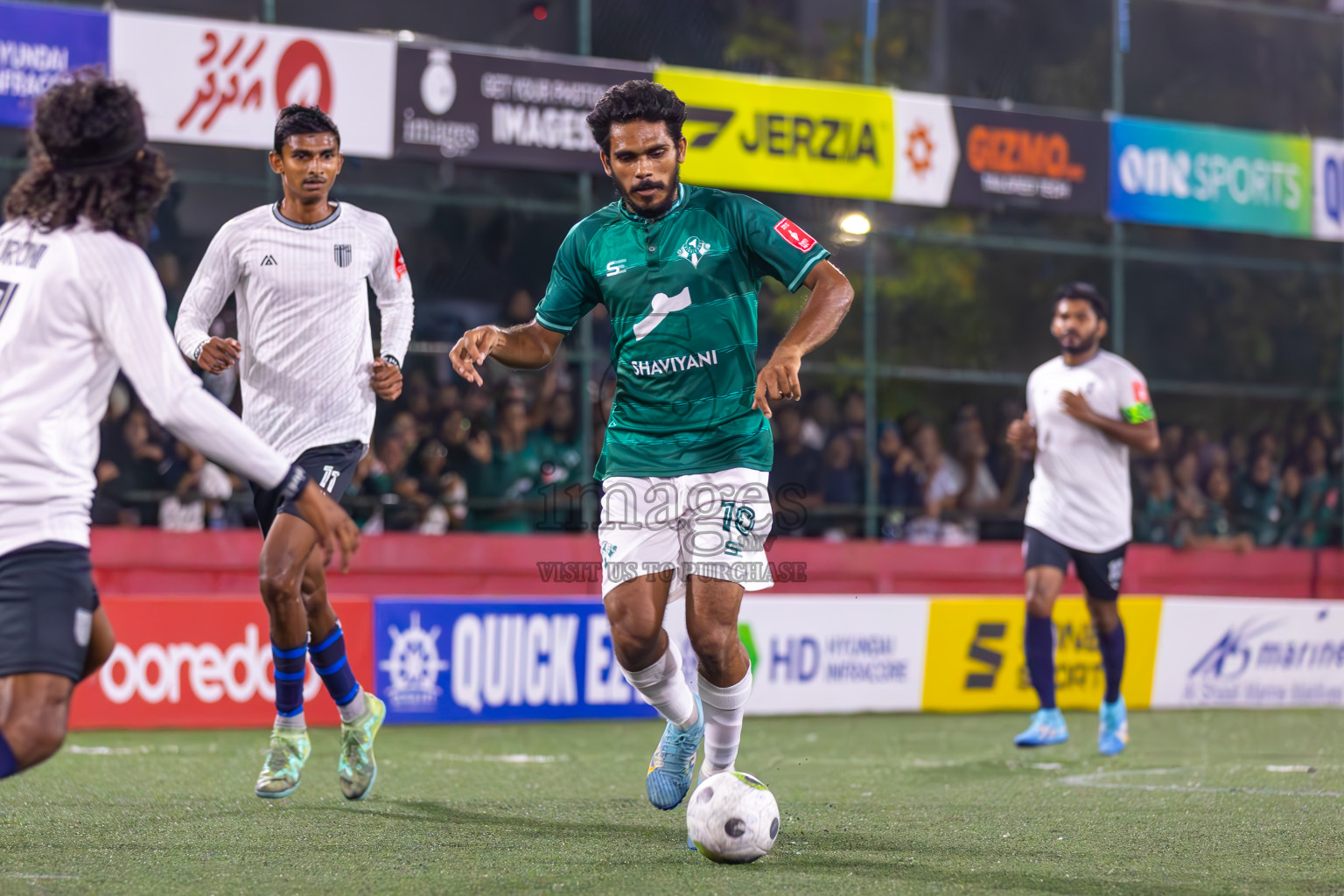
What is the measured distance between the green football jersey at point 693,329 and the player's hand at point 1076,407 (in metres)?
4.17

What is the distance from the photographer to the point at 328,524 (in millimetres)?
3895

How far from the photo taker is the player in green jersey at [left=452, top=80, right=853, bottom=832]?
557cm

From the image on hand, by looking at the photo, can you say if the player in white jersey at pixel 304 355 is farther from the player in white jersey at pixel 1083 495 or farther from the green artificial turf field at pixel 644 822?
the player in white jersey at pixel 1083 495

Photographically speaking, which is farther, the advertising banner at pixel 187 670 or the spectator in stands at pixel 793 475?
the spectator in stands at pixel 793 475

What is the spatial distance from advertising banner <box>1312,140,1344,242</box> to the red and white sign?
10.1 metres

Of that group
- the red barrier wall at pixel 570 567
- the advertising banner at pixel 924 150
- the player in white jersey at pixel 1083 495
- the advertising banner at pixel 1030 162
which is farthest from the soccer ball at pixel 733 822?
the advertising banner at pixel 1030 162

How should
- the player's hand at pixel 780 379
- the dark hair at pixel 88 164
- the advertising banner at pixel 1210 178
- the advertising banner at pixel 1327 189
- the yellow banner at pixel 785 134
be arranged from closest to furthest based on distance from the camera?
the dark hair at pixel 88 164, the player's hand at pixel 780 379, the yellow banner at pixel 785 134, the advertising banner at pixel 1210 178, the advertising banner at pixel 1327 189

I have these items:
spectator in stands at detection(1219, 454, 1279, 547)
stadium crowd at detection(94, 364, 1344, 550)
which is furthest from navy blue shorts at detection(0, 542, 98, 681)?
spectator in stands at detection(1219, 454, 1279, 547)

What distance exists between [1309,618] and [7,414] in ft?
39.2

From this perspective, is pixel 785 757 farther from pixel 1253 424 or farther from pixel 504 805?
pixel 1253 424

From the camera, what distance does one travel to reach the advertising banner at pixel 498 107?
13789mm

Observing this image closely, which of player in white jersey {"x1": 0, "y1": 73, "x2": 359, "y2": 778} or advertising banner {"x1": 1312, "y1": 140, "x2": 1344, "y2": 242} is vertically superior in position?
advertising banner {"x1": 1312, "y1": 140, "x2": 1344, "y2": 242}

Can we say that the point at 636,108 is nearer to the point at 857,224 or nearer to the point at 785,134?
the point at 785,134

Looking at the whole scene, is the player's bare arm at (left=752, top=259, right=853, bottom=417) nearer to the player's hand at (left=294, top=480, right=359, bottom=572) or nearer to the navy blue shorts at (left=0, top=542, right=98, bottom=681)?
the player's hand at (left=294, top=480, right=359, bottom=572)
